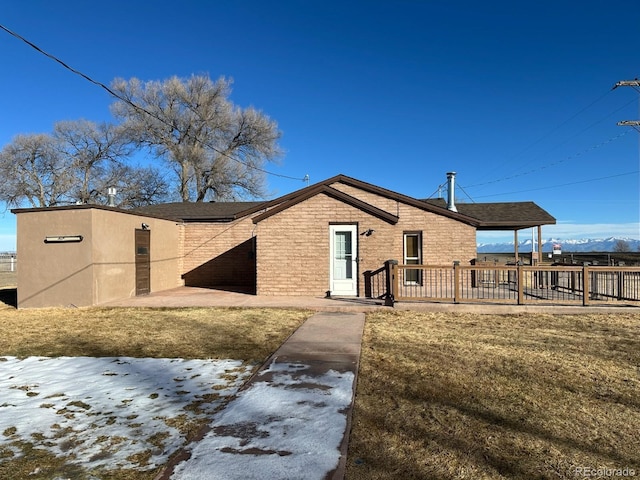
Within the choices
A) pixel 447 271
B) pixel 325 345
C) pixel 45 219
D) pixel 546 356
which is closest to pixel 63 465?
pixel 325 345

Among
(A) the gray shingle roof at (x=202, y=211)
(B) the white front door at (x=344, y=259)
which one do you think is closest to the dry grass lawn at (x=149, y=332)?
(B) the white front door at (x=344, y=259)

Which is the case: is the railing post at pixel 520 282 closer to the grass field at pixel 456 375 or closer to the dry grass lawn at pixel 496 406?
the grass field at pixel 456 375

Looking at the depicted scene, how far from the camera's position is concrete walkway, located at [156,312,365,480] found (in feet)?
9.11

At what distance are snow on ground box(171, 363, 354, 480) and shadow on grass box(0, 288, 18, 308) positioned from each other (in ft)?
35.0

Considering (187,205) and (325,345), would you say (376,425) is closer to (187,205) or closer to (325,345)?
(325,345)

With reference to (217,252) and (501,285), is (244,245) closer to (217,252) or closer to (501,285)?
(217,252)

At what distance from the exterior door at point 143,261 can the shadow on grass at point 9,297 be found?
324 centimetres

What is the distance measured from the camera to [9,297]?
1334 centimetres

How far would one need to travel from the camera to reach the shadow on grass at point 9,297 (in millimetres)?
11863

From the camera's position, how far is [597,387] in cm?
446

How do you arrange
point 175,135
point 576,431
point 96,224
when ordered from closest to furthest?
point 576,431 < point 96,224 < point 175,135

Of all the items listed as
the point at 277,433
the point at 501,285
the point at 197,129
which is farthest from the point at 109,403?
the point at 197,129

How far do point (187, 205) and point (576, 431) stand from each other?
61.3 feet

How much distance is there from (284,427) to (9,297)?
14090 mm
